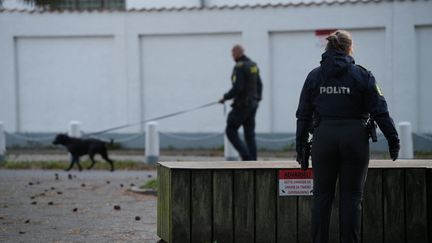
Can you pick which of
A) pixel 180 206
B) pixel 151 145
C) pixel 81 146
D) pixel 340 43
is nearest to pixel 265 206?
pixel 180 206

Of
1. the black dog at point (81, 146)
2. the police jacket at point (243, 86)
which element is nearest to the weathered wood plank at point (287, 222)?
the police jacket at point (243, 86)

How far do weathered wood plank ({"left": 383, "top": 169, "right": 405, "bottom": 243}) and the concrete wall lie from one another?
1289 centimetres

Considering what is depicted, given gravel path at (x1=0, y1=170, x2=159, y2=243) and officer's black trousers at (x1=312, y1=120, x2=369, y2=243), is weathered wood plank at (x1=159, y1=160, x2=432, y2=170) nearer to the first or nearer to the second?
officer's black trousers at (x1=312, y1=120, x2=369, y2=243)

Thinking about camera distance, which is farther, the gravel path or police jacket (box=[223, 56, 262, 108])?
police jacket (box=[223, 56, 262, 108])

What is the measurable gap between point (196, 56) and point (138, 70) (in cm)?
138

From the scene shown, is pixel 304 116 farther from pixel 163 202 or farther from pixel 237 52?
pixel 237 52

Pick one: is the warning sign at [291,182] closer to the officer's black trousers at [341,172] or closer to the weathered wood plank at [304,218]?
the weathered wood plank at [304,218]

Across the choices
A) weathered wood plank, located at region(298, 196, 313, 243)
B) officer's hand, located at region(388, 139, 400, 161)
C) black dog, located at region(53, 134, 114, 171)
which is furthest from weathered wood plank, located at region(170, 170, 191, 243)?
black dog, located at region(53, 134, 114, 171)

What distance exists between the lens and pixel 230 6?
72.9ft

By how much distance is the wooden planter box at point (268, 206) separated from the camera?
851 cm

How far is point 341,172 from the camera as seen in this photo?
25.7ft

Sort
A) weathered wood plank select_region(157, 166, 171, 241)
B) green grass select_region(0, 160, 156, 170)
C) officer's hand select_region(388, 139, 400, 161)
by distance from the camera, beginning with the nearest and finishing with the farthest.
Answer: officer's hand select_region(388, 139, 400, 161) → weathered wood plank select_region(157, 166, 171, 241) → green grass select_region(0, 160, 156, 170)

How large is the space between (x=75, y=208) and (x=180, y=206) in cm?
406

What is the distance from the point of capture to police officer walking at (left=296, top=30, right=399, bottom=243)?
7715 mm
